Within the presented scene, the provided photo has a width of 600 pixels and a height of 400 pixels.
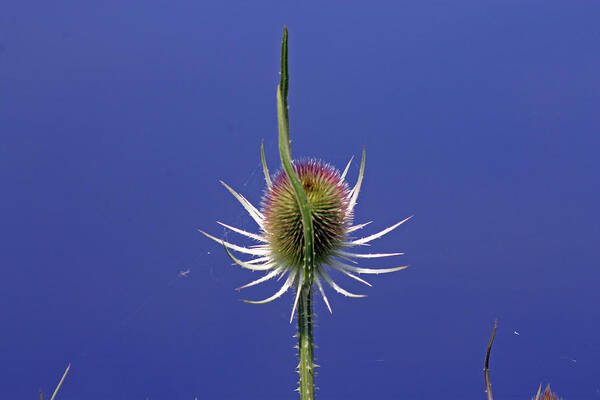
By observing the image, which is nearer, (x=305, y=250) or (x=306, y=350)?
(x=305, y=250)

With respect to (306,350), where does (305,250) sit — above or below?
above

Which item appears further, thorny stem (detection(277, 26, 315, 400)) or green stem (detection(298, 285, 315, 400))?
green stem (detection(298, 285, 315, 400))

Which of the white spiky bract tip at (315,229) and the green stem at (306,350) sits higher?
the white spiky bract tip at (315,229)

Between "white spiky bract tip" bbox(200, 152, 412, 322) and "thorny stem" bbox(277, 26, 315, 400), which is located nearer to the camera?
"thorny stem" bbox(277, 26, 315, 400)

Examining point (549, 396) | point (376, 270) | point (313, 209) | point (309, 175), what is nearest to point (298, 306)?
point (376, 270)

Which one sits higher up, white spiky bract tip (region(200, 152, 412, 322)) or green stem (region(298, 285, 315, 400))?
white spiky bract tip (region(200, 152, 412, 322))

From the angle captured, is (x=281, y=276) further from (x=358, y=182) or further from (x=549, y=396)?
(x=549, y=396)

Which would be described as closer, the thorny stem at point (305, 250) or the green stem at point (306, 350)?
the thorny stem at point (305, 250)
